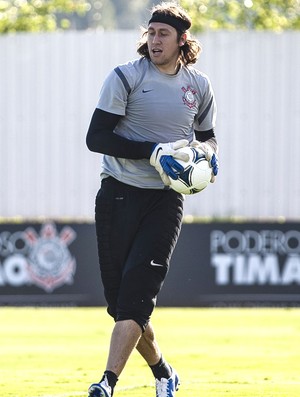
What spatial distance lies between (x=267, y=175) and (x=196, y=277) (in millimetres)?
1930

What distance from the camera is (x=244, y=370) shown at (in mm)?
9812

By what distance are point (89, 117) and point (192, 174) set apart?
976 cm

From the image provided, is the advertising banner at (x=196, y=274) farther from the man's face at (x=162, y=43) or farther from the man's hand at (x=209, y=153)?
the man's face at (x=162, y=43)

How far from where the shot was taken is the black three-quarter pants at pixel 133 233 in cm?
738

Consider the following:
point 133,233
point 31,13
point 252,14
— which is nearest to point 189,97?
point 133,233

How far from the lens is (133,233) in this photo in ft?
24.6

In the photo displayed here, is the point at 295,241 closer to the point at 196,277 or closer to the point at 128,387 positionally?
the point at 196,277

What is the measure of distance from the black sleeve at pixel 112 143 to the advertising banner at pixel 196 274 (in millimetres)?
8427

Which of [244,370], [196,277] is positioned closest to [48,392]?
[244,370]

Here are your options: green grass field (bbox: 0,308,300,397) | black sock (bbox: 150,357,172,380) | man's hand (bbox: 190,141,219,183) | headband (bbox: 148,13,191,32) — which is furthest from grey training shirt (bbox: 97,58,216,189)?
green grass field (bbox: 0,308,300,397)

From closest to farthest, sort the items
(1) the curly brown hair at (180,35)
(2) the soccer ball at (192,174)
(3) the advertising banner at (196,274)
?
(2) the soccer ball at (192,174)
(1) the curly brown hair at (180,35)
(3) the advertising banner at (196,274)

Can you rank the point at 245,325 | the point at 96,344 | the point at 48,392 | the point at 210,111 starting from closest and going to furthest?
1. the point at 210,111
2. the point at 48,392
3. the point at 96,344
4. the point at 245,325

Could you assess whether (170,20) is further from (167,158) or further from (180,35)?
(167,158)

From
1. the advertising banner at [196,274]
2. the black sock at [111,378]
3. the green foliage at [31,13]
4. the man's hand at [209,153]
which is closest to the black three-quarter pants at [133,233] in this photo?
the man's hand at [209,153]
